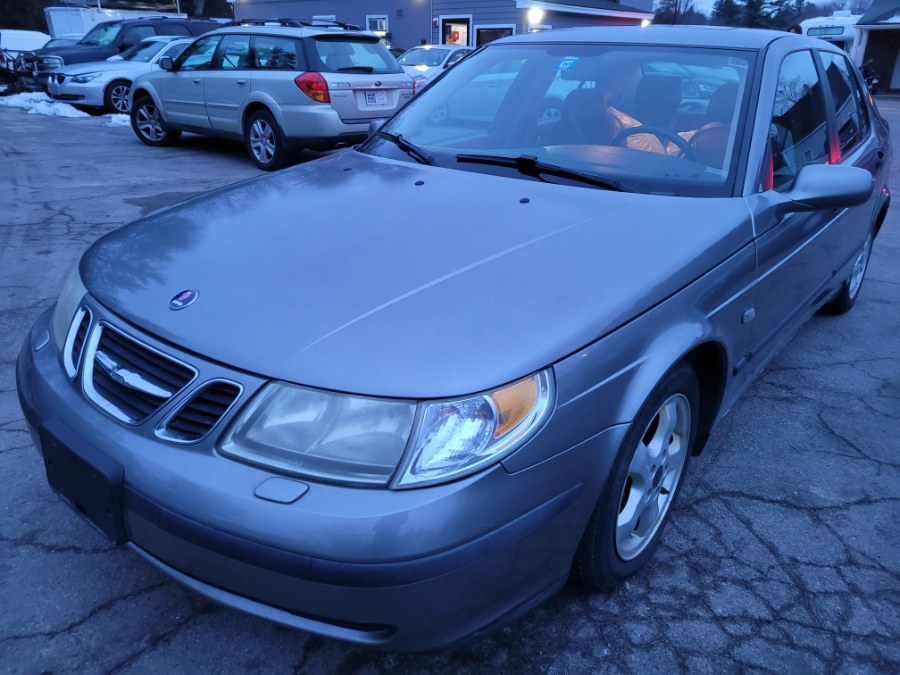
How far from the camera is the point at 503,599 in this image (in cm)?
170

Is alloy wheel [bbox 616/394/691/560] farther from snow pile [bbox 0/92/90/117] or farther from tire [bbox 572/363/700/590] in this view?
snow pile [bbox 0/92/90/117]

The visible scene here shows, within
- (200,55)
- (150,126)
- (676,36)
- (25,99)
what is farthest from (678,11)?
(676,36)

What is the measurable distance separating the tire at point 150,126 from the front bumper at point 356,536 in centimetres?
974

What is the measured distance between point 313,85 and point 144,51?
7.89 metres

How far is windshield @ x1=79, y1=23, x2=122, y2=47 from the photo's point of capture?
16.1m

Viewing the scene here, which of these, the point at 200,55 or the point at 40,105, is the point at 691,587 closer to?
the point at 200,55

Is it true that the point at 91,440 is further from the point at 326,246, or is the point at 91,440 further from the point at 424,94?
the point at 424,94

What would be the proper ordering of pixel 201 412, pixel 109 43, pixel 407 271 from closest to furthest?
pixel 201 412 < pixel 407 271 < pixel 109 43

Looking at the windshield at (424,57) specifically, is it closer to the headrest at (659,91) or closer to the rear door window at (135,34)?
the rear door window at (135,34)

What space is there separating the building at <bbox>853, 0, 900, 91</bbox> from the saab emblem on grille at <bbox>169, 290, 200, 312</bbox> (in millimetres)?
37484

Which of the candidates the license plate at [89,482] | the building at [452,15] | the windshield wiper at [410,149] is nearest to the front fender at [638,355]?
the license plate at [89,482]

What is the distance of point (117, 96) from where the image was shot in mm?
13961

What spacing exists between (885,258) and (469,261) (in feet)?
17.4

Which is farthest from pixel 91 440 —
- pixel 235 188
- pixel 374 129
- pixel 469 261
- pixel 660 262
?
pixel 374 129
